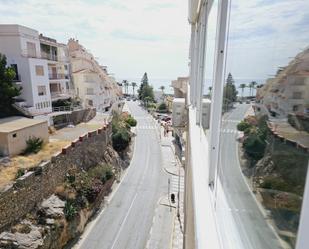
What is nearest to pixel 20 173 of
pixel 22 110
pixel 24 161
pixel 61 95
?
pixel 24 161

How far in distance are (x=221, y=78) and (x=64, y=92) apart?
19.8 metres

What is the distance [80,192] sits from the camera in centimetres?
1051

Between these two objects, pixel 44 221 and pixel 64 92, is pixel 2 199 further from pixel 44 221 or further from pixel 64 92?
pixel 64 92

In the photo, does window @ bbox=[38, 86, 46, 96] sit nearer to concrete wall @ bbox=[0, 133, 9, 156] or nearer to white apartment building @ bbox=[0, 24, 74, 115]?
white apartment building @ bbox=[0, 24, 74, 115]

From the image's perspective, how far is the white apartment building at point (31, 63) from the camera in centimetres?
1414

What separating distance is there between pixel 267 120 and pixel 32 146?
38.5 ft

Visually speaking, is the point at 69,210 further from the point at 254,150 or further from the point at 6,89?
the point at 254,150

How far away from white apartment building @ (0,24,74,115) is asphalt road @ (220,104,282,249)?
15281 mm

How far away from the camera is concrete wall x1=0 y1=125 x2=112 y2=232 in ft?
24.8

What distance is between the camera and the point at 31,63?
14.6m

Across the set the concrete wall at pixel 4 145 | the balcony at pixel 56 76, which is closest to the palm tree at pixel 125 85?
the balcony at pixel 56 76

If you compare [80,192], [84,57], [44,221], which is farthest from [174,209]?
[84,57]

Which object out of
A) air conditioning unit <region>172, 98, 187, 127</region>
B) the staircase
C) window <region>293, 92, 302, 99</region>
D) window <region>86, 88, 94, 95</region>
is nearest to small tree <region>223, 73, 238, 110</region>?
window <region>293, 92, 302, 99</region>

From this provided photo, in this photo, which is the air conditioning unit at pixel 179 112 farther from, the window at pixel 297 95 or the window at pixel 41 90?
the window at pixel 41 90
